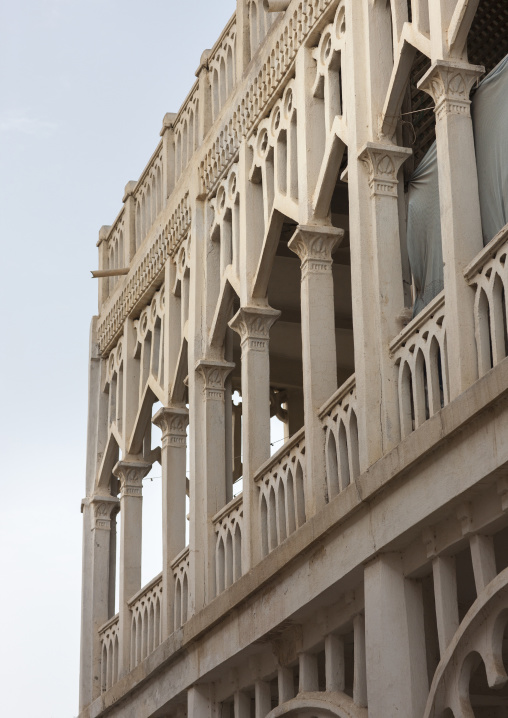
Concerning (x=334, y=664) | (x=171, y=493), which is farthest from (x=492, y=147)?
(x=171, y=493)

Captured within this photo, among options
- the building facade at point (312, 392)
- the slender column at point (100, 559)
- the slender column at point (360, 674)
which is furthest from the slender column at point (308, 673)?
the slender column at point (100, 559)

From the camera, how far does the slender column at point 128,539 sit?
630 inches

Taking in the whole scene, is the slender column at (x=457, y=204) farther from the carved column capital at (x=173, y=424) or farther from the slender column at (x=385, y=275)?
the carved column capital at (x=173, y=424)

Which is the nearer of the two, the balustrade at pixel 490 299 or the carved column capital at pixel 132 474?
the balustrade at pixel 490 299

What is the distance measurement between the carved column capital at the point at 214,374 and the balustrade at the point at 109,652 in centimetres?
361

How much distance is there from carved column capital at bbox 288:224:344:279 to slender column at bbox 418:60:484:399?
2.18 meters

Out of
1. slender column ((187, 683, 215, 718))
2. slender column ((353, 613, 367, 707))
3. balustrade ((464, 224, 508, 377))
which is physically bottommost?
slender column ((353, 613, 367, 707))

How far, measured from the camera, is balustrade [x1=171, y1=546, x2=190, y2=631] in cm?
1422

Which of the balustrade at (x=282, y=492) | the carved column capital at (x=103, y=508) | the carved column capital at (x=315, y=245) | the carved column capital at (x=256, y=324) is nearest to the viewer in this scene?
the balustrade at (x=282, y=492)

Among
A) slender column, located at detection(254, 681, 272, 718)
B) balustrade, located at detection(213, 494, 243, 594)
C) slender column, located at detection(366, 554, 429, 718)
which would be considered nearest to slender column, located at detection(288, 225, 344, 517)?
slender column, located at detection(366, 554, 429, 718)

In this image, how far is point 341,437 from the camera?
36.3ft

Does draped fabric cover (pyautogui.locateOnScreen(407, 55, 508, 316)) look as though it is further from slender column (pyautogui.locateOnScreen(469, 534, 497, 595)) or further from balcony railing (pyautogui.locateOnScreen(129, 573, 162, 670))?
balcony railing (pyautogui.locateOnScreen(129, 573, 162, 670))

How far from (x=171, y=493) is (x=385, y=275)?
5.40 metres

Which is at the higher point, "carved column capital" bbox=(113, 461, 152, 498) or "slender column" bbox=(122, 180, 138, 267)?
"slender column" bbox=(122, 180, 138, 267)
